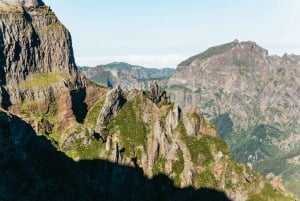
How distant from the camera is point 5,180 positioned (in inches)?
7859

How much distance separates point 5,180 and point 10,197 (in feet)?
21.8

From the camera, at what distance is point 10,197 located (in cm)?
19862
